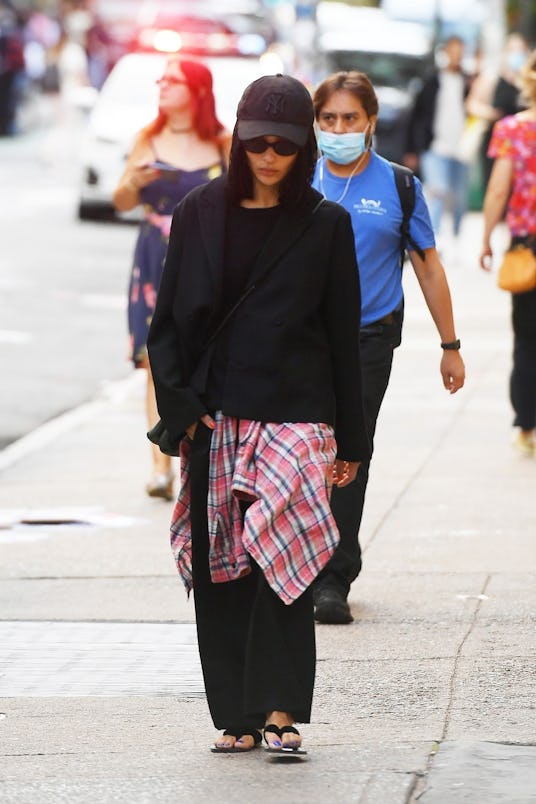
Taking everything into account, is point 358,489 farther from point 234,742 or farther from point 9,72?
point 9,72

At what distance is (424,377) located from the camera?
12.9 meters

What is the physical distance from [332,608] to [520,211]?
11.4 feet

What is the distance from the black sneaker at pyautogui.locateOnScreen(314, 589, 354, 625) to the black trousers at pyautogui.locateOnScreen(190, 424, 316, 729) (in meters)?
1.54

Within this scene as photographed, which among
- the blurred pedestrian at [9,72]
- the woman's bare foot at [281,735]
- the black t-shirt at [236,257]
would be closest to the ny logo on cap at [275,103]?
the black t-shirt at [236,257]

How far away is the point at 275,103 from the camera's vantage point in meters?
5.10

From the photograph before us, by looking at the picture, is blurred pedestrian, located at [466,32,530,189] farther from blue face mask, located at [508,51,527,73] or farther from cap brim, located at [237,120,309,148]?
cap brim, located at [237,120,309,148]

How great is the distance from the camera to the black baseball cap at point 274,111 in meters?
5.10

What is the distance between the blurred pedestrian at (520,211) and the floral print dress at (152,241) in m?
1.48

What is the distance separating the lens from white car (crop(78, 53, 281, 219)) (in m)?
22.6

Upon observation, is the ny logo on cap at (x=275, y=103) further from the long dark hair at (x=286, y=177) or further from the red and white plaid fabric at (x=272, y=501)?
the red and white plaid fabric at (x=272, y=501)

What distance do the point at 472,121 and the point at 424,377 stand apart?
28.2ft

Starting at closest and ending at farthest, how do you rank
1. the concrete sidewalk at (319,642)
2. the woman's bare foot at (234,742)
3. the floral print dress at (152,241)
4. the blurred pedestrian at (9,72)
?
the concrete sidewalk at (319,642)
the woman's bare foot at (234,742)
the floral print dress at (152,241)
the blurred pedestrian at (9,72)

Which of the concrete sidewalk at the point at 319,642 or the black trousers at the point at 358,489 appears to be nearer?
the concrete sidewalk at the point at 319,642

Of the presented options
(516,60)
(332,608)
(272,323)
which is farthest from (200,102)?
(516,60)
